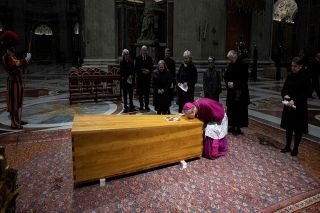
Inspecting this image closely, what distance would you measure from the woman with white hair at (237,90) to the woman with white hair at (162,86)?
4.48ft

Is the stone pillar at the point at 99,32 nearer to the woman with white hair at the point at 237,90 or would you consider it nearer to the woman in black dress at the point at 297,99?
the woman with white hair at the point at 237,90

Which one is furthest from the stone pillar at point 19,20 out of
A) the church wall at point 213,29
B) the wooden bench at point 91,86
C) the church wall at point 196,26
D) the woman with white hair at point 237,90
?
the woman with white hair at point 237,90

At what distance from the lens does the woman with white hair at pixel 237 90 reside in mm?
5859

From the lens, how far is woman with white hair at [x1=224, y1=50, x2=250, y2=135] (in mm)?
5859

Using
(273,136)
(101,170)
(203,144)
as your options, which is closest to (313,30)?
(273,136)

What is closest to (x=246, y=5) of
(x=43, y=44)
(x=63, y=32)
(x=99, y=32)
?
(x=99, y=32)

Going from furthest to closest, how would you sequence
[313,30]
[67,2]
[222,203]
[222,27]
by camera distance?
[67,2] < [313,30] < [222,27] < [222,203]

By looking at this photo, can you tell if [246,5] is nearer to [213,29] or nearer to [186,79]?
[213,29]

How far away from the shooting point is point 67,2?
1235 inches

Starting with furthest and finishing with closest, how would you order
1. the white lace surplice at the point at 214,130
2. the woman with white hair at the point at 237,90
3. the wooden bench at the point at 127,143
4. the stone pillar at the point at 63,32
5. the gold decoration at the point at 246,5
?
the stone pillar at the point at 63,32 < the gold decoration at the point at 246,5 < the woman with white hair at the point at 237,90 < the white lace surplice at the point at 214,130 < the wooden bench at the point at 127,143

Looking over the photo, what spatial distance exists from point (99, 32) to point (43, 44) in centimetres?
1942

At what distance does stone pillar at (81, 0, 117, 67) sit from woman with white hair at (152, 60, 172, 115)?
9.48 m

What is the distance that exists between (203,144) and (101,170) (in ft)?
6.01

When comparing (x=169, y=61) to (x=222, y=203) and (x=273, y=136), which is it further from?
(x=222, y=203)
